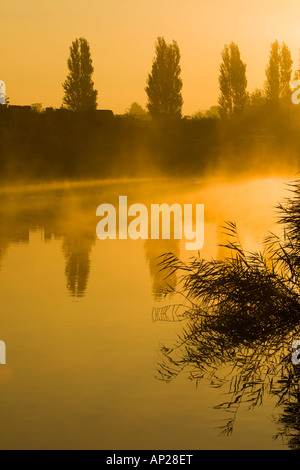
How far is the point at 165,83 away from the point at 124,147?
23.5 metres

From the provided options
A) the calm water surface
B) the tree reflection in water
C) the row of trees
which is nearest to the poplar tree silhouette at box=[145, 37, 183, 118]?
the row of trees

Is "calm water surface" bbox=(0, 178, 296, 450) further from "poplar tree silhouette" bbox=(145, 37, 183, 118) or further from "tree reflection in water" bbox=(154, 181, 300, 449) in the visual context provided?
"poplar tree silhouette" bbox=(145, 37, 183, 118)

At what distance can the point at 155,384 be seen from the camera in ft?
31.0

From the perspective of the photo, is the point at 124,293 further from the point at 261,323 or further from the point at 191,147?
the point at 191,147

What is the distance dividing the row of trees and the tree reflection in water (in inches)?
2431

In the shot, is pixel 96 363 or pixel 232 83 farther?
pixel 232 83

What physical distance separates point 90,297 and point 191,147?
51.0 metres

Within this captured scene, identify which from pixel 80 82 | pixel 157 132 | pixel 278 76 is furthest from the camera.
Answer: pixel 278 76

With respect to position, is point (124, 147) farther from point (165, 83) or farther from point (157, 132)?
point (165, 83)

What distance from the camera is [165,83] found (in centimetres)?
8350

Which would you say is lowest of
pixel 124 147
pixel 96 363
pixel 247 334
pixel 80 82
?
pixel 96 363

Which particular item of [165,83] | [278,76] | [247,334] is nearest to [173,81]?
[165,83]

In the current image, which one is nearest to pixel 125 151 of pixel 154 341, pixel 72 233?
pixel 72 233
